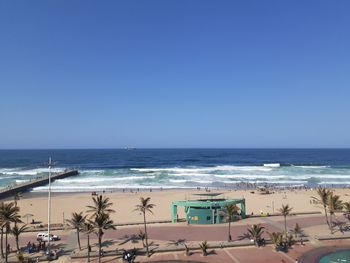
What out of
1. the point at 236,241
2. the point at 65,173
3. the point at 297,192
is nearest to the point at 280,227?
the point at 236,241

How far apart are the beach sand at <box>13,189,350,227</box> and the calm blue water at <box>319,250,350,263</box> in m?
20.5

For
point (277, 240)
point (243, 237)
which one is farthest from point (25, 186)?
point (277, 240)

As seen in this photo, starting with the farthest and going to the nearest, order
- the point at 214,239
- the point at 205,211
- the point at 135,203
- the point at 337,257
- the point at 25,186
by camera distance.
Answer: the point at 25,186, the point at 135,203, the point at 205,211, the point at 214,239, the point at 337,257

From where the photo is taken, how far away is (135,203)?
5903cm

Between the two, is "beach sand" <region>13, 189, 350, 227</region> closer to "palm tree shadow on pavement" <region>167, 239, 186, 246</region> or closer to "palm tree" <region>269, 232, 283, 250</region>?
"palm tree shadow on pavement" <region>167, 239, 186, 246</region>

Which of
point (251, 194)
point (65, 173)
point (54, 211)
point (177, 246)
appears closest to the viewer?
point (177, 246)

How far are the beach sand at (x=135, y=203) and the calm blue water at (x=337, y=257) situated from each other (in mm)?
20510

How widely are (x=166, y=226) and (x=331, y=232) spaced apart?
61.8ft

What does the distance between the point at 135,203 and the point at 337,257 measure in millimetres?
36360

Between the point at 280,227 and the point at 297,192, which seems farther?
the point at 297,192

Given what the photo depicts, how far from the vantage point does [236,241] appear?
3431 centimetres

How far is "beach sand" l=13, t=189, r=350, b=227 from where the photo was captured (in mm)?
50109

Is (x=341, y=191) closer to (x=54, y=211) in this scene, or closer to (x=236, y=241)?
(x=236, y=241)

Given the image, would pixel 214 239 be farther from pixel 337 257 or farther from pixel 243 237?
pixel 337 257
